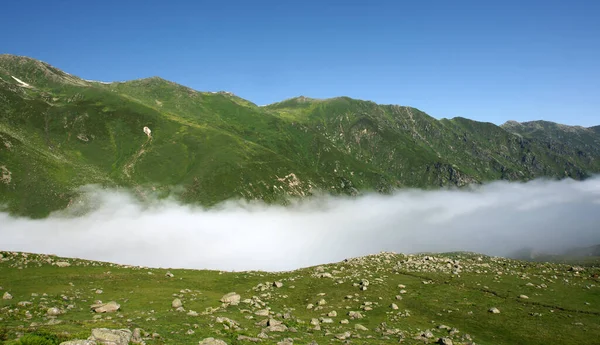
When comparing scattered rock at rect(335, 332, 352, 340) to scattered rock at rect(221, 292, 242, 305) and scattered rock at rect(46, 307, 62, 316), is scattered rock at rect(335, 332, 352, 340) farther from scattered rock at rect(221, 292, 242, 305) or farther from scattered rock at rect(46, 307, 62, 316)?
scattered rock at rect(46, 307, 62, 316)

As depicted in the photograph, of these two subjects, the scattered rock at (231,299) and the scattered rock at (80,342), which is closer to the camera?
the scattered rock at (80,342)

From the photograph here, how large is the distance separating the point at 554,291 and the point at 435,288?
1626 centimetres

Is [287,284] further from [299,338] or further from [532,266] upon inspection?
[532,266]

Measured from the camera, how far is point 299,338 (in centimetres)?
2714

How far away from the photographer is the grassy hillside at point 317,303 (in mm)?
28234

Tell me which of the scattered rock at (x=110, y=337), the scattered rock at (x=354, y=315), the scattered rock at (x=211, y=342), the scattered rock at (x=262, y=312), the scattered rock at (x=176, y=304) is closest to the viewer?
the scattered rock at (x=110, y=337)

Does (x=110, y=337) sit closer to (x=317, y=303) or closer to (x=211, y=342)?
(x=211, y=342)

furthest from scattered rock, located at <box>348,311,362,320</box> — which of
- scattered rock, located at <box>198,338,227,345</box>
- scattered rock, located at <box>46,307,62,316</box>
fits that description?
scattered rock, located at <box>46,307,62,316</box>

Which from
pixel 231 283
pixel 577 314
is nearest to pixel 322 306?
pixel 231 283

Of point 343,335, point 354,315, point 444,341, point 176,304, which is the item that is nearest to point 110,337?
point 176,304

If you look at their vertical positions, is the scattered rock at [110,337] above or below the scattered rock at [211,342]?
above

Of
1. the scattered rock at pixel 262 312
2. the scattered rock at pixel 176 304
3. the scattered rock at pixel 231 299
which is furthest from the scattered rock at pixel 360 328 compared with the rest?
the scattered rock at pixel 176 304

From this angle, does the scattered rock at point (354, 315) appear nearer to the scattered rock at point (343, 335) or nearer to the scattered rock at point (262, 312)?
the scattered rock at point (343, 335)

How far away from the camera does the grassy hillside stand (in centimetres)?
2823
